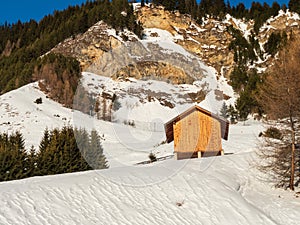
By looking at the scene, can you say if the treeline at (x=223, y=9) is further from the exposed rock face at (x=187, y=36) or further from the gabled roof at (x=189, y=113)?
the gabled roof at (x=189, y=113)

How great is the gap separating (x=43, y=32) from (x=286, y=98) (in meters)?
105

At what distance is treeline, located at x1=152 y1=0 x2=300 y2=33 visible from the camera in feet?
343

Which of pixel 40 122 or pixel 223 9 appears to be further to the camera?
pixel 223 9

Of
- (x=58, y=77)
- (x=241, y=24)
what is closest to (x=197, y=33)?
(x=241, y=24)

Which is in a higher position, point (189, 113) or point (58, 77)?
point (58, 77)

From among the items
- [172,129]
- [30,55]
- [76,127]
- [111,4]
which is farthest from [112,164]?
[111,4]

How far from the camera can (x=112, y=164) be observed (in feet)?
75.8

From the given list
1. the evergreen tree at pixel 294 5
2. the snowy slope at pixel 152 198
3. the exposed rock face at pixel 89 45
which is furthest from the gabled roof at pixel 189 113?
the evergreen tree at pixel 294 5

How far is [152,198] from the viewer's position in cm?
1256

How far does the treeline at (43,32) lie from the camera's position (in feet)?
240

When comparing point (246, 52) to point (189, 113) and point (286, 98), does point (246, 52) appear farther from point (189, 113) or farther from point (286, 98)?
point (286, 98)

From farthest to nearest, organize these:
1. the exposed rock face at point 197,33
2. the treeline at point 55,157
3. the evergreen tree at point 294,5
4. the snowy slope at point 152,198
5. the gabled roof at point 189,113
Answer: the evergreen tree at point 294,5 → the exposed rock face at point 197,33 → the gabled roof at point 189,113 → the treeline at point 55,157 → the snowy slope at point 152,198

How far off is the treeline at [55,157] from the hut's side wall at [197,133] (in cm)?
577

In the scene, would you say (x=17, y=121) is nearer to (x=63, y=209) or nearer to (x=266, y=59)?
(x=63, y=209)
